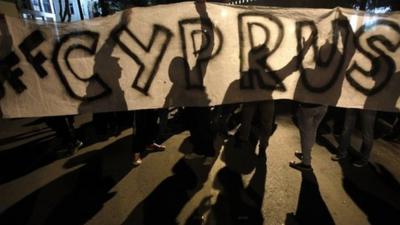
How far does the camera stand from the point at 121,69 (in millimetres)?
3439

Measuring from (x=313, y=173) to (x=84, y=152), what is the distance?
3.46 m

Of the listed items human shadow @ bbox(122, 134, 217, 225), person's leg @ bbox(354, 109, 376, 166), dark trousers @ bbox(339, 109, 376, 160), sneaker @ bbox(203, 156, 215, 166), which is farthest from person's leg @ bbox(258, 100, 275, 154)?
person's leg @ bbox(354, 109, 376, 166)

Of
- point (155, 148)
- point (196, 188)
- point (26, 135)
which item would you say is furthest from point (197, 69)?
point (26, 135)

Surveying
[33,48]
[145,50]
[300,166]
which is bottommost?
[300,166]

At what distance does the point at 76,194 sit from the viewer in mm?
3578

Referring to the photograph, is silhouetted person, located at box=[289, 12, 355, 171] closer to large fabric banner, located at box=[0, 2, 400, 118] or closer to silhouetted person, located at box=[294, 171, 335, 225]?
large fabric banner, located at box=[0, 2, 400, 118]

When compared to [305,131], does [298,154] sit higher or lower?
lower

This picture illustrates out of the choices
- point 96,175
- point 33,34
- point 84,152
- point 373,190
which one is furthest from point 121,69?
point 373,190

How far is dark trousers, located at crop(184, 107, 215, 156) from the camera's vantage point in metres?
3.85

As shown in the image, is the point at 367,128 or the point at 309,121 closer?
the point at 309,121

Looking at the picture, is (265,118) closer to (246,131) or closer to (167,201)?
(246,131)

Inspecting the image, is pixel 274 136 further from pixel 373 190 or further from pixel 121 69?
pixel 121 69

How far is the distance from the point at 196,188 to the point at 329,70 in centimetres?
211

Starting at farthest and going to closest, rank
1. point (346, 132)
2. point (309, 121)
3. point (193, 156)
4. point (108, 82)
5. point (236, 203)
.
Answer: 1. point (193, 156)
2. point (346, 132)
3. point (309, 121)
4. point (108, 82)
5. point (236, 203)
